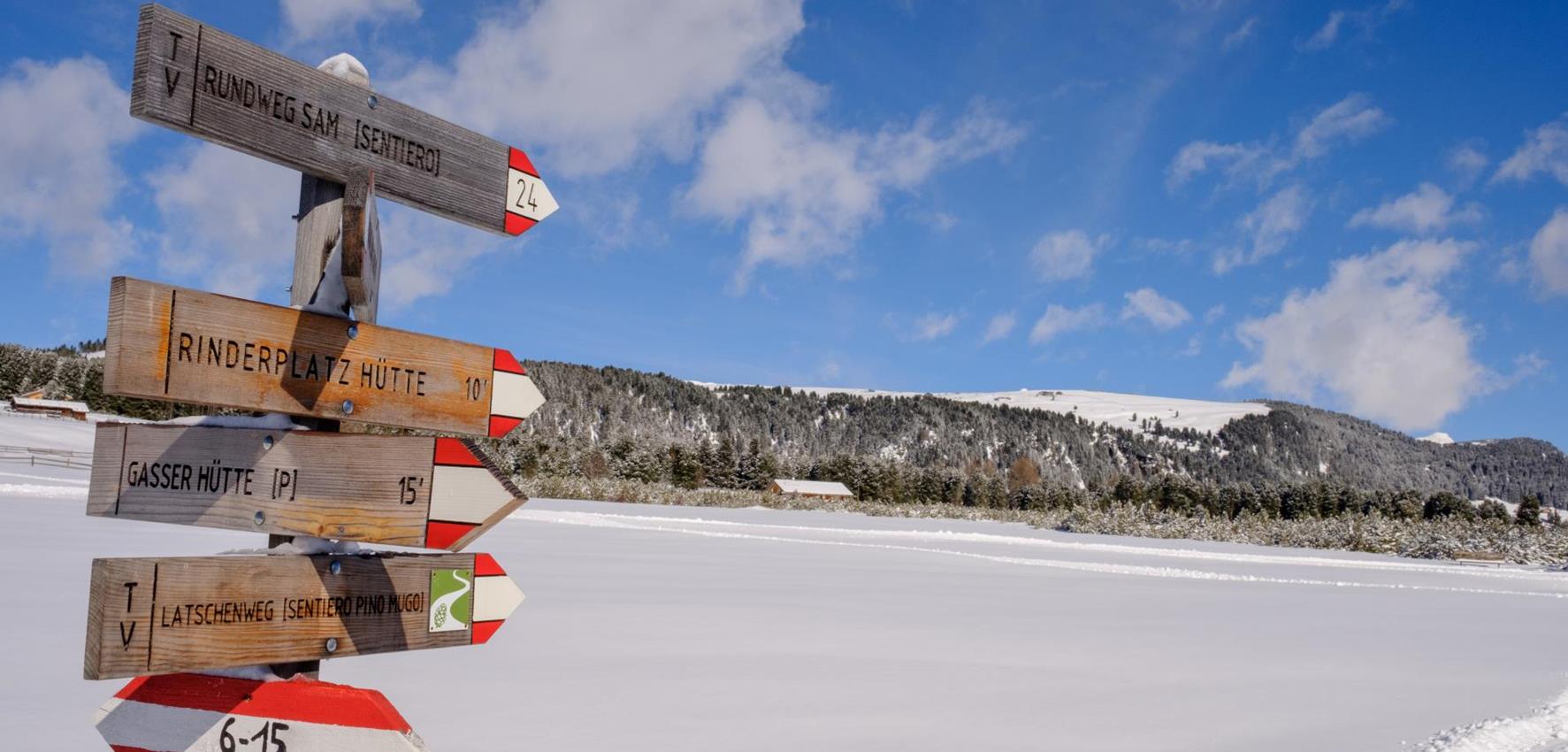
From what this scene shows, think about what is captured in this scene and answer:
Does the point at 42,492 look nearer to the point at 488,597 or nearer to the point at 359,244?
the point at 488,597

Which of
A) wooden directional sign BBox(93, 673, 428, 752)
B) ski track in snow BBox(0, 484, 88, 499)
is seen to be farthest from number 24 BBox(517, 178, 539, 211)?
ski track in snow BBox(0, 484, 88, 499)

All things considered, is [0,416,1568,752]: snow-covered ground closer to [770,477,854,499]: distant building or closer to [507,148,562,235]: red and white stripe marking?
[507,148,562,235]: red and white stripe marking

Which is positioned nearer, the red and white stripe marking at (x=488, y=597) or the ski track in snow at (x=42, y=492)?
the red and white stripe marking at (x=488, y=597)

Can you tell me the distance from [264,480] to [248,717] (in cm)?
68

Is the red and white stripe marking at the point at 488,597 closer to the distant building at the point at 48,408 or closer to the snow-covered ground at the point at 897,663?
the snow-covered ground at the point at 897,663

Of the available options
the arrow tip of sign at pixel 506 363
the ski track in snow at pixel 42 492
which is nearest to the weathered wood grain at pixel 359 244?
the arrow tip of sign at pixel 506 363

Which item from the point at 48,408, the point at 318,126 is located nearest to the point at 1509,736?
the point at 318,126

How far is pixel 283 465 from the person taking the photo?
2.65 meters

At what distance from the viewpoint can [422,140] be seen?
3.21 metres

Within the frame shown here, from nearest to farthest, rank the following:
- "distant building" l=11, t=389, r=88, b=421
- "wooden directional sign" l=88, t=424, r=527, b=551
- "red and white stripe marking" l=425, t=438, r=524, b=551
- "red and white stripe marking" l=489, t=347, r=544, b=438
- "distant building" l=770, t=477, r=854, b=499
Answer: "wooden directional sign" l=88, t=424, r=527, b=551
"red and white stripe marking" l=425, t=438, r=524, b=551
"red and white stripe marking" l=489, t=347, r=544, b=438
"distant building" l=11, t=389, r=88, b=421
"distant building" l=770, t=477, r=854, b=499

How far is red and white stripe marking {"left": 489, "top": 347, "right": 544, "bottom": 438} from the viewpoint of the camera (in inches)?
119

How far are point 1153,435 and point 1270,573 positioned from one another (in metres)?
178

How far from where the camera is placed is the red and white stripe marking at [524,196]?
3416 mm

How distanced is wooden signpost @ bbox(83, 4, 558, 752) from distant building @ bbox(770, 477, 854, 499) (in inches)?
2725
